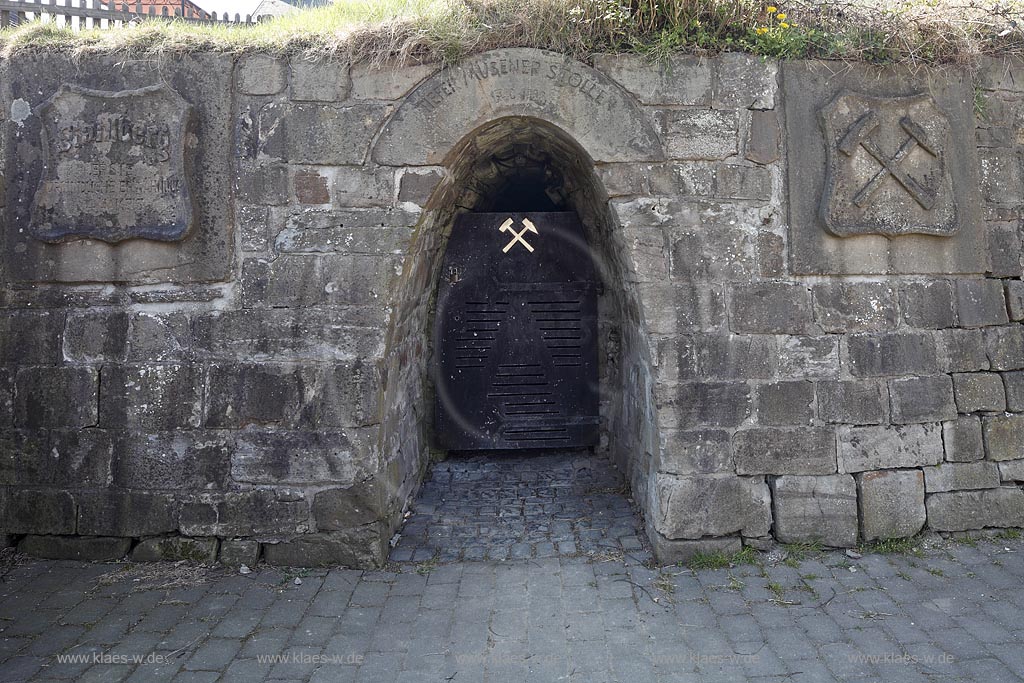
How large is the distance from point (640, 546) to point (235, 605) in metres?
2.24

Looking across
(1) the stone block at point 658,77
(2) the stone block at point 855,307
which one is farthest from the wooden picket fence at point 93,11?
(2) the stone block at point 855,307

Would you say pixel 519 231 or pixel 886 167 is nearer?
pixel 886 167

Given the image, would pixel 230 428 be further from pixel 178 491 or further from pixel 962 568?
pixel 962 568

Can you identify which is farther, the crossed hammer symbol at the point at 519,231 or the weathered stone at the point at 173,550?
the crossed hammer symbol at the point at 519,231

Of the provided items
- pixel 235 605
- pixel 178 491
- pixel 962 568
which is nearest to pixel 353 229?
pixel 178 491

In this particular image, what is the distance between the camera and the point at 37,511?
3.77 meters

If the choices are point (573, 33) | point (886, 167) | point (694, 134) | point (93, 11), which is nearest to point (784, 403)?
point (886, 167)

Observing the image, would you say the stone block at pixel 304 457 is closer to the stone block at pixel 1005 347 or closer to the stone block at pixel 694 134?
the stone block at pixel 694 134

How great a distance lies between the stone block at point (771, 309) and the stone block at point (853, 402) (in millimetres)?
381

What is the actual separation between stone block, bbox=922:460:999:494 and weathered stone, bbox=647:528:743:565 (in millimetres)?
1276

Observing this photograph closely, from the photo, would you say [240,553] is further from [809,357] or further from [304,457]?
[809,357]

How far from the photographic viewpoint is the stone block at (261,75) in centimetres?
373

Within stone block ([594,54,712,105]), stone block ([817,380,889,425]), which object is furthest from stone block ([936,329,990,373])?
stone block ([594,54,712,105])

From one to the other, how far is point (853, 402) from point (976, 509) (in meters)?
1.03
